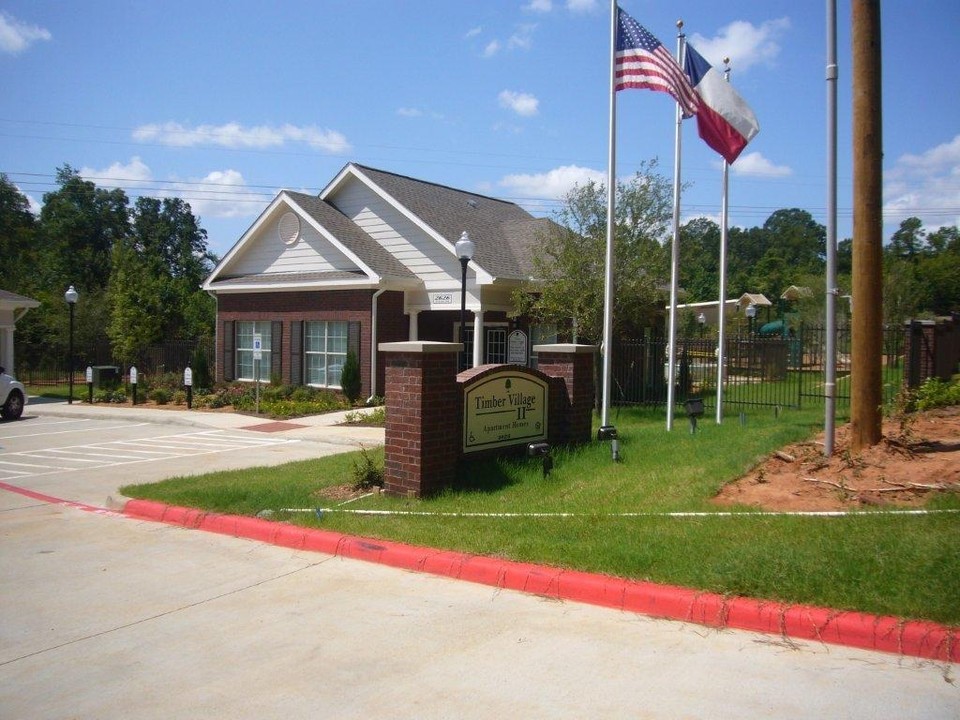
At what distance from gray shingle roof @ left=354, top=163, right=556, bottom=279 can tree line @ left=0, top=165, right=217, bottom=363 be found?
29.6 feet

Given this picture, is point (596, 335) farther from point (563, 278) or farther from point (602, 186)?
point (602, 186)

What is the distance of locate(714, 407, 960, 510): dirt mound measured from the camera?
6953 mm

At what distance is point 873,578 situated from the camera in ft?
17.3

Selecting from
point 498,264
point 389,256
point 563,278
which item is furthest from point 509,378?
point 389,256

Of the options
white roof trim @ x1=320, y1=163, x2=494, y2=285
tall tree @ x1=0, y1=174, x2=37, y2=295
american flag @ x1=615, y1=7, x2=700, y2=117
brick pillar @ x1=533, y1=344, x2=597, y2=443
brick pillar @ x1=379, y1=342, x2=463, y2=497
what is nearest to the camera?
brick pillar @ x1=379, y1=342, x2=463, y2=497

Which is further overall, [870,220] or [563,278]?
[563,278]

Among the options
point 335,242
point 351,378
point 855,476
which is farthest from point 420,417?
point 335,242

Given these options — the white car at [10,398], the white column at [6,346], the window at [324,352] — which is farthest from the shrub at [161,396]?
the white column at [6,346]

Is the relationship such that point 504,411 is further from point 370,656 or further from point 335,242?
point 335,242

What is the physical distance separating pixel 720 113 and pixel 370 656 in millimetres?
9911

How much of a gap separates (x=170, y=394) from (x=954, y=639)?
22.7 m

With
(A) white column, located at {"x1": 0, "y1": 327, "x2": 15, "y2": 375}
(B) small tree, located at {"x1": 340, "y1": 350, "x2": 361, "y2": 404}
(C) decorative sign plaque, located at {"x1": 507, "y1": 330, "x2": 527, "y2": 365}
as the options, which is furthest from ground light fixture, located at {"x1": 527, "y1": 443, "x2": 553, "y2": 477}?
(A) white column, located at {"x1": 0, "y1": 327, "x2": 15, "y2": 375}

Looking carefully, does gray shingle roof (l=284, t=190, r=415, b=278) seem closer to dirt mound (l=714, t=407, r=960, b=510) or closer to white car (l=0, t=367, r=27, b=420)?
white car (l=0, t=367, r=27, b=420)

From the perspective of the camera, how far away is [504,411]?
33.2ft
